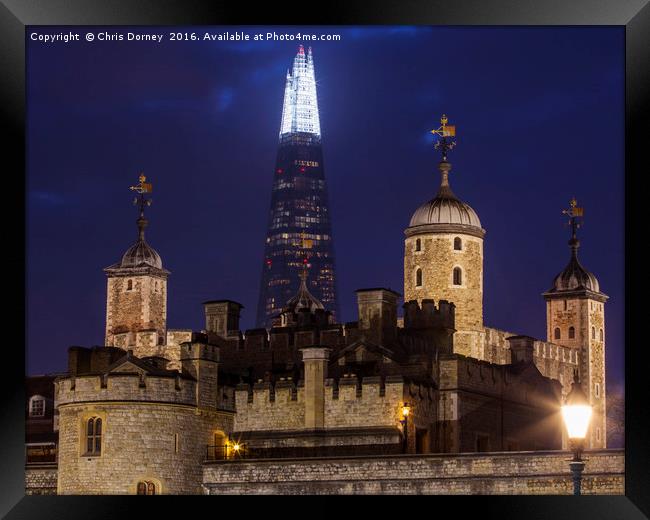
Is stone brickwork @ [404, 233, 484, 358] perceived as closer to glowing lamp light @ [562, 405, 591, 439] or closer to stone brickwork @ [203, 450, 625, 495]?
stone brickwork @ [203, 450, 625, 495]

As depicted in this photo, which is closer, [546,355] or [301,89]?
[301,89]

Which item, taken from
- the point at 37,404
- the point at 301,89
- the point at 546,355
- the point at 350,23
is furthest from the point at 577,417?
the point at 546,355

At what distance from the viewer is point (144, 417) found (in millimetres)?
41594

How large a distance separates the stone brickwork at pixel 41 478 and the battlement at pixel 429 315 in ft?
42.3

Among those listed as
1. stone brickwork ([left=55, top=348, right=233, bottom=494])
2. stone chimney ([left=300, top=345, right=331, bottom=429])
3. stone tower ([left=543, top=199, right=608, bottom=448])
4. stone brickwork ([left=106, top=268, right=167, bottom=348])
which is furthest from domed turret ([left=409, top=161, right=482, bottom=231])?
stone brickwork ([left=55, top=348, right=233, bottom=494])

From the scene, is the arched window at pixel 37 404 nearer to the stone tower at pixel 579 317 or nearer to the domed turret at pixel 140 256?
the domed turret at pixel 140 256

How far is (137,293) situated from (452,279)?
42.1 ft

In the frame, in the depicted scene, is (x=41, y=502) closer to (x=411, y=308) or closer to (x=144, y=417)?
(x=144, y=417)

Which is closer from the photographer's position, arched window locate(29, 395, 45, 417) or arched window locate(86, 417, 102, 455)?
arched window locate(86, 417, 102, 455)

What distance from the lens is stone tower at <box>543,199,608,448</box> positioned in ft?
216

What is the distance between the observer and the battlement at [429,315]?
52594 mm

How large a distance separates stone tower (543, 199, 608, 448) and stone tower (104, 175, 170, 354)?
47.4 feet

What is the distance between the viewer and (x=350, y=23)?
2709 cm

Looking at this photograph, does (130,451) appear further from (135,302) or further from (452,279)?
(135,302)
